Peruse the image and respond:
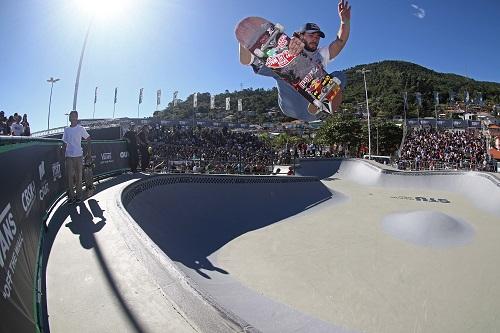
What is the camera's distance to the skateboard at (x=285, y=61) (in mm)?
33625

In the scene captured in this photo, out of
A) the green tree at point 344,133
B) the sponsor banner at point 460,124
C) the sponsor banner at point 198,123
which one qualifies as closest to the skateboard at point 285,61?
the sponsor banner at point 198,123

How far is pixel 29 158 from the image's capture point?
12.0 feet

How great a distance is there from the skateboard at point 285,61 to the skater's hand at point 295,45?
317 millimetres

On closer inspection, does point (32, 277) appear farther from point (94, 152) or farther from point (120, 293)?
point (94, 152)

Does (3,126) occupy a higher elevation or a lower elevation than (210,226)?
higher

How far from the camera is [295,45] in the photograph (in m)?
33.4

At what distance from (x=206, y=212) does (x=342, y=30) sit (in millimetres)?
27490

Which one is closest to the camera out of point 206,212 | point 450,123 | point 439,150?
point 206,212

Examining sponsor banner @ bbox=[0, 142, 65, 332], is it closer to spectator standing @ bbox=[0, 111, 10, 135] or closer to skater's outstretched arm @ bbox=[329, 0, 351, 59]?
spectator standing @ bbox=[0, 111, 10, 135]

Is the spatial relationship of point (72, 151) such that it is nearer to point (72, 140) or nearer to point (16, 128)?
point (72, 140)

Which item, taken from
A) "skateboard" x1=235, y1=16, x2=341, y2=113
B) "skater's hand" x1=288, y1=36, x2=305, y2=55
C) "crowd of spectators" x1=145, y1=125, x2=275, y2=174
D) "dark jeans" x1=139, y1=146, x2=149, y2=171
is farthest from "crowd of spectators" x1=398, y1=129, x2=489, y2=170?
"dark jeans" x1=139, y1=146, x2=149, y2=171

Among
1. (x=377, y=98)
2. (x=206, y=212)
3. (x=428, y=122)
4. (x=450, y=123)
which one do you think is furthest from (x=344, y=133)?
(x=377, y=98)

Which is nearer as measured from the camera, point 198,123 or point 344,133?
point 198,123

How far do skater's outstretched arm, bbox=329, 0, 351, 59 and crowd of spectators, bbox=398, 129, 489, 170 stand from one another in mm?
12353
